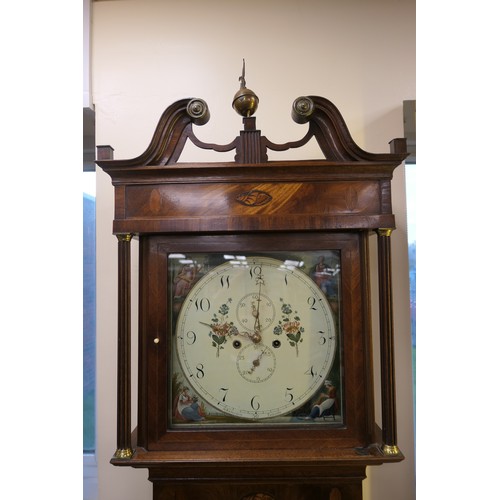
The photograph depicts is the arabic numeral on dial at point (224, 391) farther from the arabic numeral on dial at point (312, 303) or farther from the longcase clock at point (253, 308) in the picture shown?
the arabic numeral on dial at point (312, 303)

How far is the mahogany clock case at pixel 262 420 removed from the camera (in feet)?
2.77

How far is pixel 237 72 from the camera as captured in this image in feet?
4.08

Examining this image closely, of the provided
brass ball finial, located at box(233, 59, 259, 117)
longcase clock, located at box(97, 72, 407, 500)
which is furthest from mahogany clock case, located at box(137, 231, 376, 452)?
brass ball finial, located at box(233, 59, 259, 117)

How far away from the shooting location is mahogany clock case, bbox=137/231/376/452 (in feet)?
2.77

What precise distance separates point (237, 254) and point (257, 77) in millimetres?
660

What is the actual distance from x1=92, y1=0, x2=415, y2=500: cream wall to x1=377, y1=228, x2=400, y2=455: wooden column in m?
0.40

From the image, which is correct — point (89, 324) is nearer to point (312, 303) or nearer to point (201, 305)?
point (201, 305)

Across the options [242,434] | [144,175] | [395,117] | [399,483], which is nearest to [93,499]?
[242,434]

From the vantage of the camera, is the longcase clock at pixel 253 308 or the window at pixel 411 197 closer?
the longcase clock at pixel 253 308

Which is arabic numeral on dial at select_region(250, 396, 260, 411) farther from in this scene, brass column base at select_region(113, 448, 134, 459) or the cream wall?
the cream wall

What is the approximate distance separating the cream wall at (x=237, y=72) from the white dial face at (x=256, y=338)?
457 mm

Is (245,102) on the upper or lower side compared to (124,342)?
upper

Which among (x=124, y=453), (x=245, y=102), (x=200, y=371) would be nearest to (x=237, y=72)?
(x=245, y=102)

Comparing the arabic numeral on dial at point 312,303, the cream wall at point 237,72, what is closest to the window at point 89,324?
the cream wall at point 237,72
